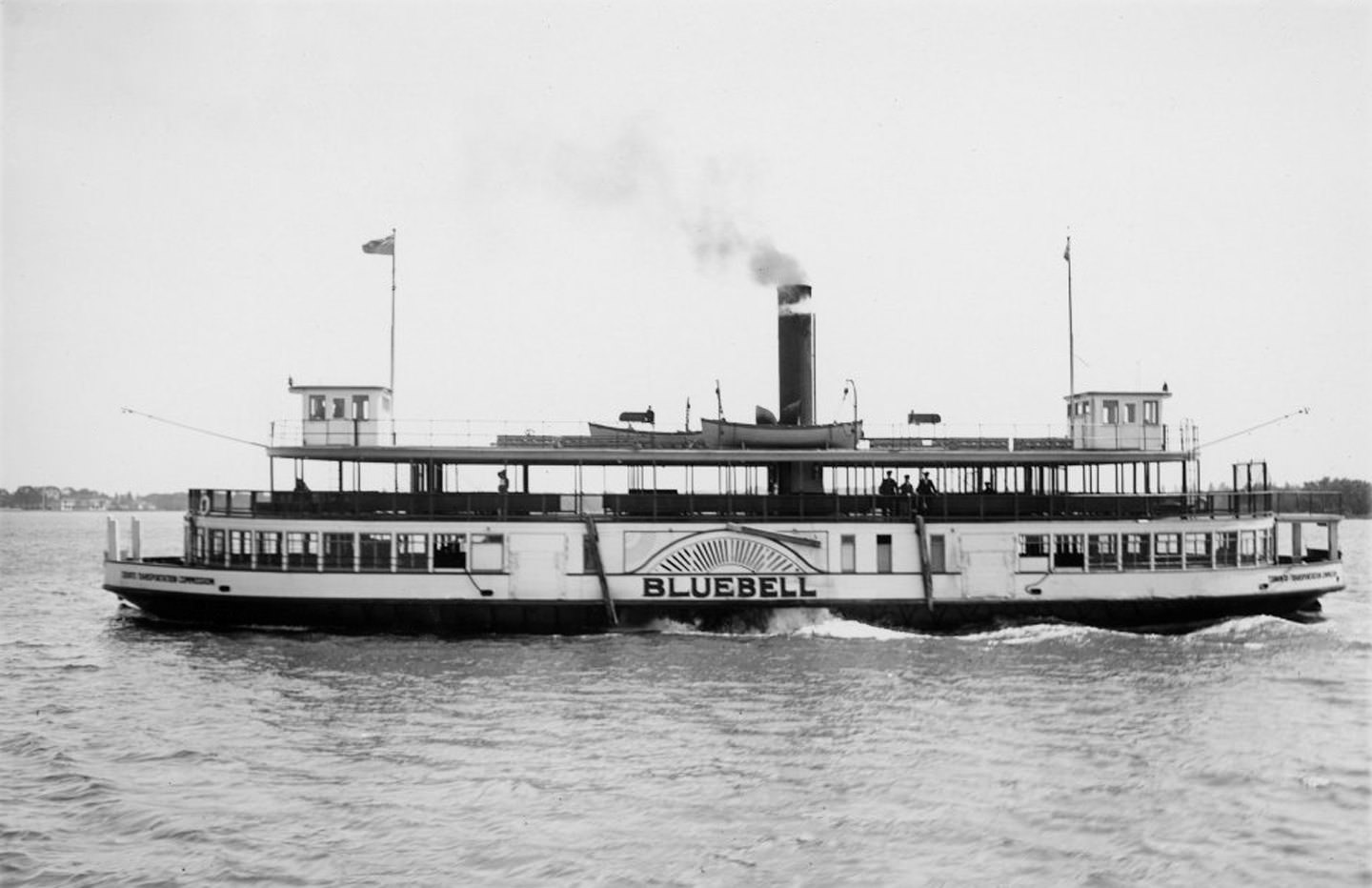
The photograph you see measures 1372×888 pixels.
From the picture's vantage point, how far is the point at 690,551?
3338 cm

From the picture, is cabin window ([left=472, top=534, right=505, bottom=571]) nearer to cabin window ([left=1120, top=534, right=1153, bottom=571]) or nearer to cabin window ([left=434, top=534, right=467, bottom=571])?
cabin window ([left=434, top=534, right=467, bottom=571])

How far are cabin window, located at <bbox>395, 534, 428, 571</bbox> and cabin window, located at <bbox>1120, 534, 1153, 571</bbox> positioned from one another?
1948cm

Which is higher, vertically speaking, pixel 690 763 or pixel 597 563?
pixel 597 563

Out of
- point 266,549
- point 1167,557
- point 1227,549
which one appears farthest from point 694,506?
point 1227,549

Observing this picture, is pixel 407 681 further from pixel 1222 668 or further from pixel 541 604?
pixel 1222 668

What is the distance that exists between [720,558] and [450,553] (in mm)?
7496

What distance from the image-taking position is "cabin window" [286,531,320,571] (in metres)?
33.3

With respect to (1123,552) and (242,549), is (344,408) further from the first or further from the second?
(1123,552)

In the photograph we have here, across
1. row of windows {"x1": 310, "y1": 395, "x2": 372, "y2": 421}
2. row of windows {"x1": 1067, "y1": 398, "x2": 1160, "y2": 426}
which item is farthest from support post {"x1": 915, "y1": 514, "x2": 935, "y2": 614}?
row of windows {"x1": 310, "y1": 395, "x2": 372, "y2": 421}

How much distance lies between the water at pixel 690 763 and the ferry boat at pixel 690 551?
Answer: 215 centimetres

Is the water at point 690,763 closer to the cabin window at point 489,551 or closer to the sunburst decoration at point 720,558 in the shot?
the sunburst decoration at point 720,558

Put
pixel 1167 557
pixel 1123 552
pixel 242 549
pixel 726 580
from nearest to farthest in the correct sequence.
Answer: pixel 726 580
pixel 1123 552
pixel 242 549
pixel 1167 557

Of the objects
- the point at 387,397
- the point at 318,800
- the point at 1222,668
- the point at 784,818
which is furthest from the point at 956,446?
the point at 318,800

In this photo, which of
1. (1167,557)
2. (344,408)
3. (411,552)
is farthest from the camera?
(344,408)
